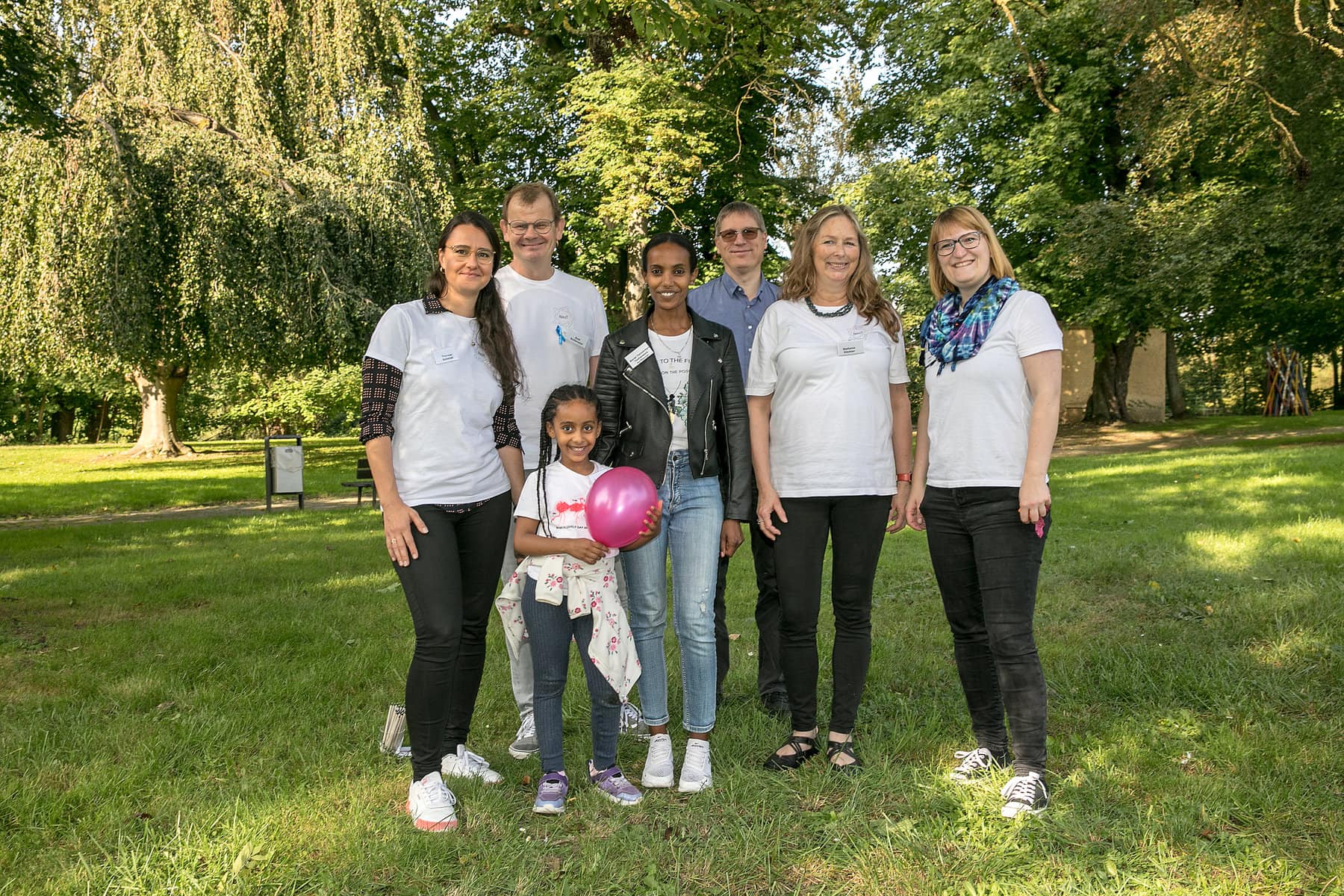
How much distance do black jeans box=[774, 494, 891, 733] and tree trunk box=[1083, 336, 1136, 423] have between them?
2369cm

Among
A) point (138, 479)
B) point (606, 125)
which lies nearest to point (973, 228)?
point (606, 125)

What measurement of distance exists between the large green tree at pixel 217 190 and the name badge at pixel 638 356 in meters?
11.8

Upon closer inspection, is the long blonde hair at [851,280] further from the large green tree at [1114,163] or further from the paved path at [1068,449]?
the paved path at [1068,449]

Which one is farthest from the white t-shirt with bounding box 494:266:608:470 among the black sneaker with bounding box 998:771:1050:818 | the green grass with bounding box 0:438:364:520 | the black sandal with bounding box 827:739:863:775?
the green grass with bounding box 0:438:364:520

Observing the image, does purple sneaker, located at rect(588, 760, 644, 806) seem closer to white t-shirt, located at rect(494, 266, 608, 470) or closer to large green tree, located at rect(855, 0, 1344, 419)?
white t-shirt, located at rect(494, 266, 608, 470)

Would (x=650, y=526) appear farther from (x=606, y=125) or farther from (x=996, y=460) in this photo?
(x=606, y=125)

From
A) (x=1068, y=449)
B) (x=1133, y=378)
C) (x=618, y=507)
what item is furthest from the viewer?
(x=1133, y=378)

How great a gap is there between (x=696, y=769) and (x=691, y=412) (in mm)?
1316

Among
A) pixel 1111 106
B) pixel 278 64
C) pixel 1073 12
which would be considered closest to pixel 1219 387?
pixel 1111 106

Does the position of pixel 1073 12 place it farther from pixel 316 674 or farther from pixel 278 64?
pixel 316 674

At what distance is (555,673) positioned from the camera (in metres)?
3.43

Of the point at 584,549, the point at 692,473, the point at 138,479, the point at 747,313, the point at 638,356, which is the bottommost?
the point at 138,479

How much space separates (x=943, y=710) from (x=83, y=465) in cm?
2275

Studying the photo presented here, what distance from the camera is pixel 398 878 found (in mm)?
2947
